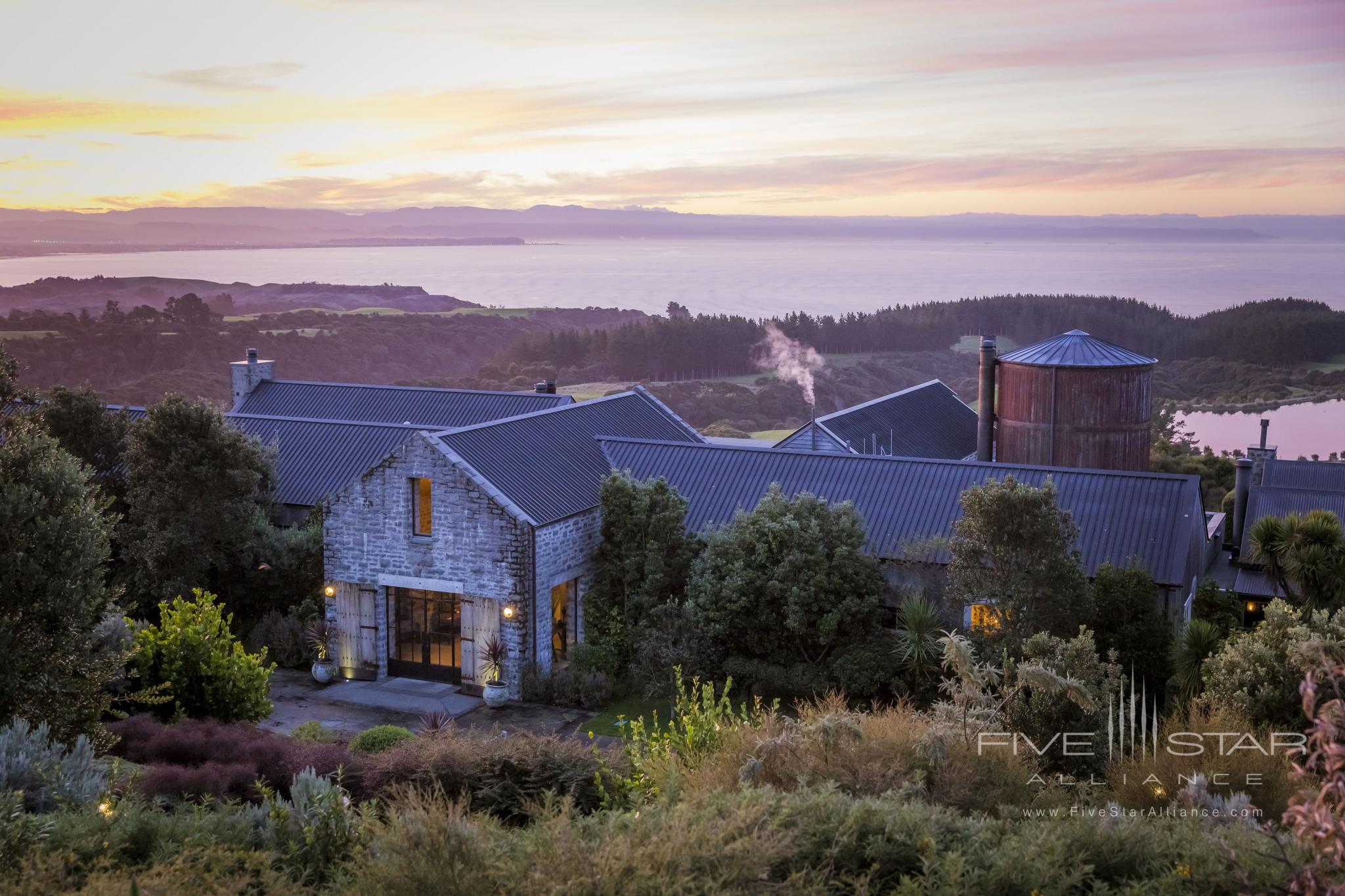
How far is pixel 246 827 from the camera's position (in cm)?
1095

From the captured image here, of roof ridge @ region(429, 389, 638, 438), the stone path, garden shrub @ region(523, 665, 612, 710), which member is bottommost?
the stone path

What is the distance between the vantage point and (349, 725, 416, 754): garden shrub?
19.2 m

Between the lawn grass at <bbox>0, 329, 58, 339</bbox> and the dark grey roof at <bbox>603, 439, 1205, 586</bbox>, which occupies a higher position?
the lawn grass at <bbox>0, 329, 58, 339</bbox>

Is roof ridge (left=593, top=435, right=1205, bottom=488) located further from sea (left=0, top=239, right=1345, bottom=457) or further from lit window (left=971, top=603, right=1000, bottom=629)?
sea (left=0, top=239, right=1345, bottom=457)

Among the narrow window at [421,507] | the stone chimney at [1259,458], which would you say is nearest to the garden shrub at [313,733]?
the narrow window at [421,507]

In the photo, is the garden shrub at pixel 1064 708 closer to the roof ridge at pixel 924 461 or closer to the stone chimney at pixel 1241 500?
the roof ridge at pixel 924 461

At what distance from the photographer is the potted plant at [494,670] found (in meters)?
23.3

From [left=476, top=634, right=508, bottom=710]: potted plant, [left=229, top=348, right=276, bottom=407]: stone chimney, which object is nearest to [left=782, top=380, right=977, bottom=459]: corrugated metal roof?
[left=476, top=634, right=508, bottom=710]: potted plant

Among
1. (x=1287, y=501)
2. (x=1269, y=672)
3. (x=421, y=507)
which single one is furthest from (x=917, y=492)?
(x=1287, y=501)

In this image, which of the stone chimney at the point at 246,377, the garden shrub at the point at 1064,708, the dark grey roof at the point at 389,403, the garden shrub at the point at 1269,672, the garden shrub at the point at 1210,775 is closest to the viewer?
the garden shrub at the point at 1210,775

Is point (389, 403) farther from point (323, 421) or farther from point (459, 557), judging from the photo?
point (459, 557)

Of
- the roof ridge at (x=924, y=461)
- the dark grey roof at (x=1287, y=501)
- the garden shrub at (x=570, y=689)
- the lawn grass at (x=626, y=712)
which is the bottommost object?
the lawn grass at (x=626, y=712)

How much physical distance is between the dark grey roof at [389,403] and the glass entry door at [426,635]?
9862mm

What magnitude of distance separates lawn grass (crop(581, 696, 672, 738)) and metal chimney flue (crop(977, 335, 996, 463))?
526 inches
